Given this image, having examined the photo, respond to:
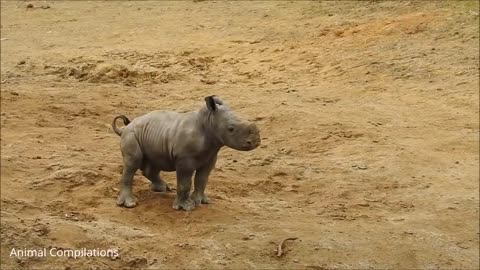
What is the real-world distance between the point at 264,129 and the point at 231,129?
3.13m

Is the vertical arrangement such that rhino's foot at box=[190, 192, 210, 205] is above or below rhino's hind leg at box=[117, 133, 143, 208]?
below

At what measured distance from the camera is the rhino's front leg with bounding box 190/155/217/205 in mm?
5582

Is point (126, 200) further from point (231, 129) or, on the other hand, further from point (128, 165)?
point (231, 129)

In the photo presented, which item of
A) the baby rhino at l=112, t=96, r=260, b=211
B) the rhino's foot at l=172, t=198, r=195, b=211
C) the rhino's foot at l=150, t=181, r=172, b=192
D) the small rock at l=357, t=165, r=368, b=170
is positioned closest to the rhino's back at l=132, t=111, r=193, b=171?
the baby rhino at l=112, t=96, r=260, b=211

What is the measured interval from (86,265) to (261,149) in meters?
3.12

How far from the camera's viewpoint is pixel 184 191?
5535mm

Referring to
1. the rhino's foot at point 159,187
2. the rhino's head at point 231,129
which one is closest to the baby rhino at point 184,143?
the rhino's head at point 231,129

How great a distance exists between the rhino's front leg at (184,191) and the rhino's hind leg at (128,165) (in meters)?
0.30

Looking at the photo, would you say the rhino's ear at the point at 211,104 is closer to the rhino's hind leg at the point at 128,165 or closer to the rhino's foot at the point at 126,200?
the rhino's hind leg at the point at 128,165

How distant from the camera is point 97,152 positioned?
715 centimetres

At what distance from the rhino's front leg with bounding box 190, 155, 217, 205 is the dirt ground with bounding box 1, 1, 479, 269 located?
0.26 ft

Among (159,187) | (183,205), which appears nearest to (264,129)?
(159,187)

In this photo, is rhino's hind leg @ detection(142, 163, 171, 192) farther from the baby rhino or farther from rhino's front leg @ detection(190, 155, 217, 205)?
rhino's front leg @ detection(190, 155, 217, 205)

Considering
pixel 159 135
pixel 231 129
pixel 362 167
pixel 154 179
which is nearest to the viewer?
pixel 231 129
